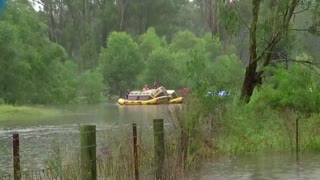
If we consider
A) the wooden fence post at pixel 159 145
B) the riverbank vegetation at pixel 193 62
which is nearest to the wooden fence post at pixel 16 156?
the wooden fence post at pixel 159 145

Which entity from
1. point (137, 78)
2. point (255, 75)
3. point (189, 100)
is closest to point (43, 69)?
point (137, 78)

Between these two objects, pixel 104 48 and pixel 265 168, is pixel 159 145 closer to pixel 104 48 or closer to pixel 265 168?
pixel 265 168

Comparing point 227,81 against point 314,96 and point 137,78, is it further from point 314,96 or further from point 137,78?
point 137,78

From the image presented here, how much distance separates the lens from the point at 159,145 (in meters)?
11.1

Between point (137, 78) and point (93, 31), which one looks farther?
point (93, 31)

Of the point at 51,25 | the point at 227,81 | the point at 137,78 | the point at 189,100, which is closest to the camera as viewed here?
the point at 189,100

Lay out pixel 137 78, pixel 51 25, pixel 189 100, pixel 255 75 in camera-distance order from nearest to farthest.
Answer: pixel 189 100 < pixel 255 75 < pixel 137 78 < pixel 51 25

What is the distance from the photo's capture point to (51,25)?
87.8 metres

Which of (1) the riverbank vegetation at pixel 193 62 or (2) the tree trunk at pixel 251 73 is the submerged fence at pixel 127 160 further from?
(2) the tree trunk at pixel 251 73

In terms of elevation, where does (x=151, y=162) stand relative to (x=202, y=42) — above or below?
below

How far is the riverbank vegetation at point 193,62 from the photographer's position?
16703mm

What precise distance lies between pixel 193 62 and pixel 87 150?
1129 cm

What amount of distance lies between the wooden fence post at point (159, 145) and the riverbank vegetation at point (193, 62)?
1.14 meters

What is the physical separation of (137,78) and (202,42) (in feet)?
32.3
